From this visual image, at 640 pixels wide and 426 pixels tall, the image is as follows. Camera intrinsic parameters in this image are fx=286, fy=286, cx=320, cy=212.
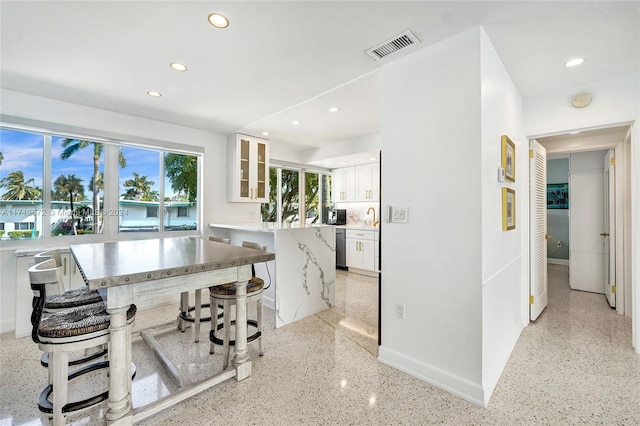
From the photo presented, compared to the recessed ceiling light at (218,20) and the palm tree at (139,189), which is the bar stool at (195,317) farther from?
the recessed ceiling light at (218,20)

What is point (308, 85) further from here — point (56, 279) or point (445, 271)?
point (56, 279)

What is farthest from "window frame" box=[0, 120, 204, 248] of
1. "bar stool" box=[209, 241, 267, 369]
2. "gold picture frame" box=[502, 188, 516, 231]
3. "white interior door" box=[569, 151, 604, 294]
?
"white interior door" box=[569, 151, 604, 294]

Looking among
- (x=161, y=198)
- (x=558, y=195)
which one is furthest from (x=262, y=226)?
(x=558, y=195)

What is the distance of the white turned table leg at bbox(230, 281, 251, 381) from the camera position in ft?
6.95

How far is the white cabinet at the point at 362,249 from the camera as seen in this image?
526 cm

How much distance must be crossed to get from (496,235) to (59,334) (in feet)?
9.32

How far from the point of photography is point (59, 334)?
59.9 inches

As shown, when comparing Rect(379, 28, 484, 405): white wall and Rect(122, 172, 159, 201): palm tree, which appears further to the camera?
Rect(122, 172, 159, 201): palm tree

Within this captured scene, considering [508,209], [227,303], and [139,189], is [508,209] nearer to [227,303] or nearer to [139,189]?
[227,303]

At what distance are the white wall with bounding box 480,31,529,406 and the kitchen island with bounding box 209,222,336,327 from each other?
6.29 feet

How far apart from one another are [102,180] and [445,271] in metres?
4.08

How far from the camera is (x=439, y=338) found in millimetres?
2053

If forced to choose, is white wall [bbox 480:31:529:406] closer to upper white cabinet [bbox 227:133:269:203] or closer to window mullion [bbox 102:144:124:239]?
upper white cabinet [bbox 227:133:269:203]

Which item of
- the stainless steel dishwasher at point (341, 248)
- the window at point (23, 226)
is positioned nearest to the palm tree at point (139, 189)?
the window at point (23, 226)
